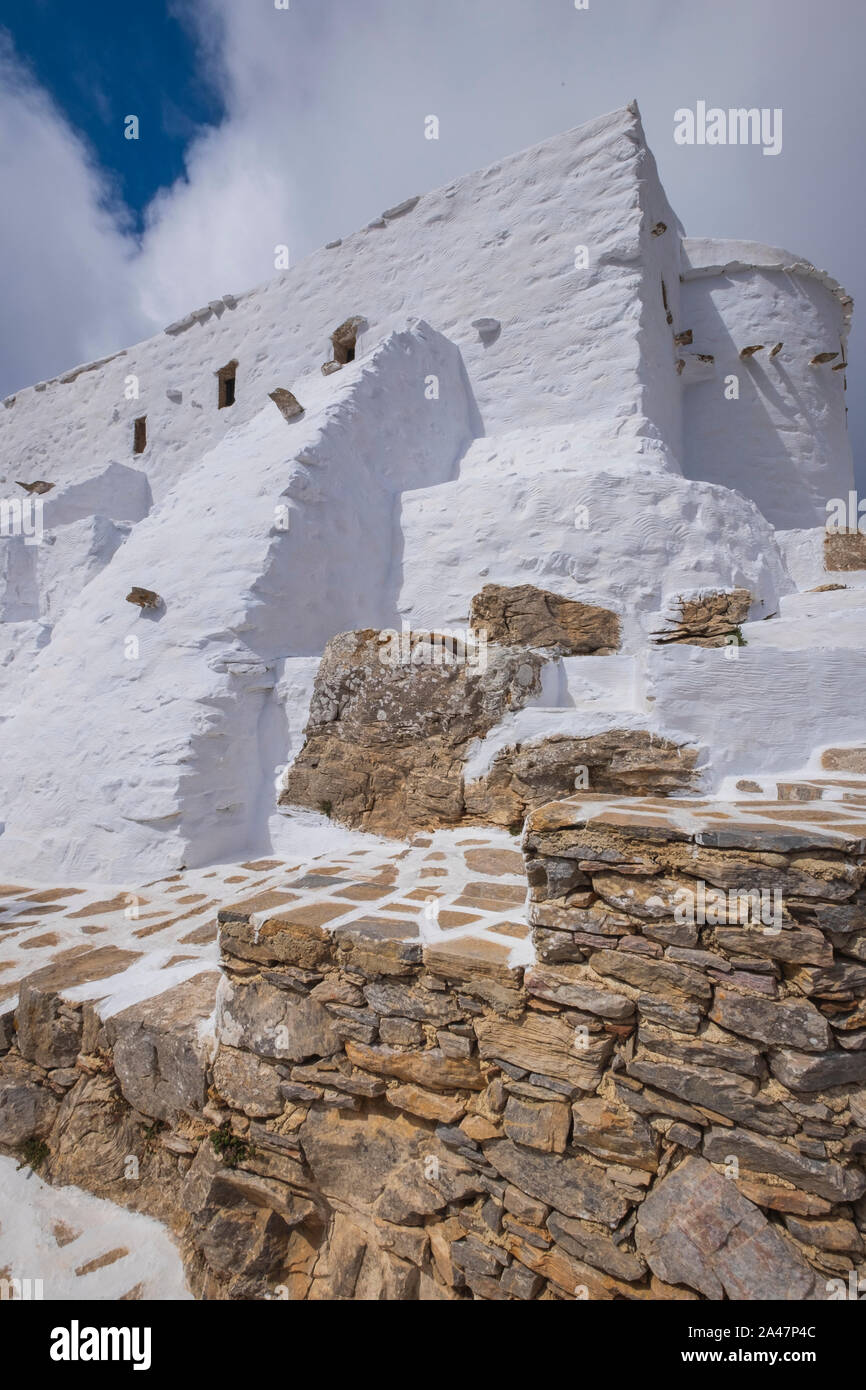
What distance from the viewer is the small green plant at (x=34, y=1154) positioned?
257 centimetres

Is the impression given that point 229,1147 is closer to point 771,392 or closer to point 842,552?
point 842,552

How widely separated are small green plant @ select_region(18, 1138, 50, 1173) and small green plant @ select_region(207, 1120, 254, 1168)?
81cm

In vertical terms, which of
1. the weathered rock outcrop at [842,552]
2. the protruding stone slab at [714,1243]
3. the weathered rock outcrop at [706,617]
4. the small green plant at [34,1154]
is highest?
the weathered rock outcrop at [842,552]

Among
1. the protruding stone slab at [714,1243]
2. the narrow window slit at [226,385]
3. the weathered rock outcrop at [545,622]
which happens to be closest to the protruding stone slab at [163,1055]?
the protruding stone slab at [714,1243]

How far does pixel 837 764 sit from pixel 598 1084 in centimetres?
239

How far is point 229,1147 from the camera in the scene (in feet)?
7.64

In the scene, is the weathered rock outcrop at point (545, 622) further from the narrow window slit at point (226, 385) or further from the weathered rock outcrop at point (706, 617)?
the narrow window slit at point (226, 385)

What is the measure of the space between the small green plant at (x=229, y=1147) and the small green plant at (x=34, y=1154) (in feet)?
2.67

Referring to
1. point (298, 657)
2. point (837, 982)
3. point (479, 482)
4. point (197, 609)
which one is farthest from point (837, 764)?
point (197, 609)

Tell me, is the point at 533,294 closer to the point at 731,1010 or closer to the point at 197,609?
the point at 197,609

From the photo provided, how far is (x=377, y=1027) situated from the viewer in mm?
2133

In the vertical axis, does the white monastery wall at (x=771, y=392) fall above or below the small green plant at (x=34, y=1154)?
above

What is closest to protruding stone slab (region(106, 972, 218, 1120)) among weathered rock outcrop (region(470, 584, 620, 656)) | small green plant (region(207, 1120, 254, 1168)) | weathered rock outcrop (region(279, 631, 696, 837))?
small green plant (region(207, 1120, 254, 1168))

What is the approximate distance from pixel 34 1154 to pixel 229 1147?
0.95 metres
